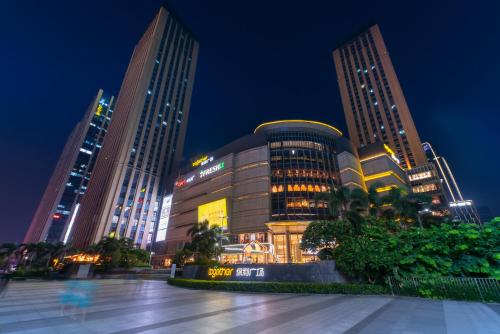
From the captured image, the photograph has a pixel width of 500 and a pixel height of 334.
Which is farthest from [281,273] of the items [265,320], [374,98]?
[374,98]

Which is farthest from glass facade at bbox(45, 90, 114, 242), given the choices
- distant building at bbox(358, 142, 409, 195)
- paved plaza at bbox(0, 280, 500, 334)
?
distant building at bbox(358, 142, 409, 195)

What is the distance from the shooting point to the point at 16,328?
7.27m

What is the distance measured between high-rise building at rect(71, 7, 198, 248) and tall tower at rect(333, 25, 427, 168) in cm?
7907

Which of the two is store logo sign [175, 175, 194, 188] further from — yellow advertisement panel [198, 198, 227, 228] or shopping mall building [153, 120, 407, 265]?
yellow advertisement panel [198, 198, 227, 228]

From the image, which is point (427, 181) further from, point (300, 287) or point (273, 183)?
point (300, 287)

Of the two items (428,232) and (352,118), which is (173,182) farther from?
(352,118)

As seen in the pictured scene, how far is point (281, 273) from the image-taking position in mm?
18703

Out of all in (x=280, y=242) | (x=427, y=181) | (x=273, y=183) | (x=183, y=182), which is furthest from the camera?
(x=427, y=181)

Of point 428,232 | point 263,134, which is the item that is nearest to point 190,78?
point 263,134

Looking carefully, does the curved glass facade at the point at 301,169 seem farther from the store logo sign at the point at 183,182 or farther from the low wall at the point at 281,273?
the store logo sign at the point at 183,182

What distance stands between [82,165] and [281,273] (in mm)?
131658

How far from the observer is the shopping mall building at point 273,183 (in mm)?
46406

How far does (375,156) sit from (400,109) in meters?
44.0

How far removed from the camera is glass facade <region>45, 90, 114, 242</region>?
335 feet
